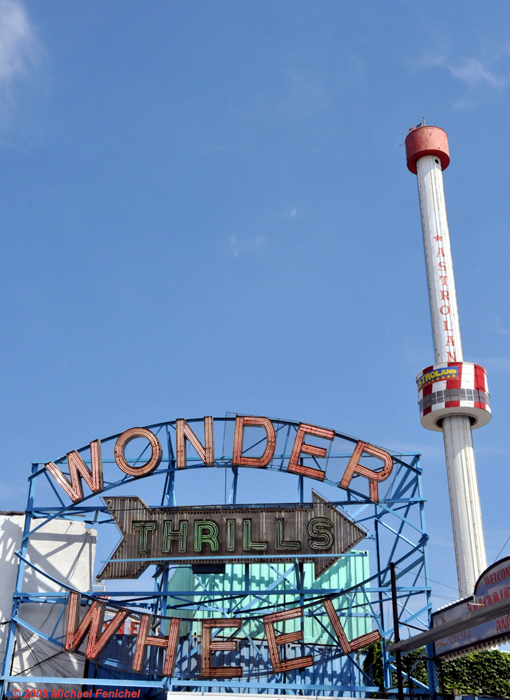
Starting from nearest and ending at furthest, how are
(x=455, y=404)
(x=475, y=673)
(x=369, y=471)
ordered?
(x=369, y=471)
(x=475, y=673)
(x=455, y=404)

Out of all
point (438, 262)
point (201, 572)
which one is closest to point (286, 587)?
point (201, 572)

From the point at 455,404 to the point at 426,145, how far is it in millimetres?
26404

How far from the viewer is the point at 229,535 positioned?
34594 millimetres

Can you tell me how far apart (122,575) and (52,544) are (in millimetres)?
5312

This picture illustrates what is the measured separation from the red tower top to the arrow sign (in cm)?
4540

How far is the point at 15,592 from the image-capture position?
33969 mm

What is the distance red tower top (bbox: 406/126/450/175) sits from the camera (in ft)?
232

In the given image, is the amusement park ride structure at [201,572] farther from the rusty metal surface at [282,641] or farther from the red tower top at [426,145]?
the red tower top at [426,145]

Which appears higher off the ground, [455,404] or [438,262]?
[438,262]

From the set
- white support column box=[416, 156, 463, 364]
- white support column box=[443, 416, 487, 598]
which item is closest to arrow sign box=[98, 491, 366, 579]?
white support column box=[443, 416, 487, 598]

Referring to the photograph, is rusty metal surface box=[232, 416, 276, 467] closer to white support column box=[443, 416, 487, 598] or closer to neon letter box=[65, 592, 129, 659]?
neon letter box=[65, 592, 129, 659]

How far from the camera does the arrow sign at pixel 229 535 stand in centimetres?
3412

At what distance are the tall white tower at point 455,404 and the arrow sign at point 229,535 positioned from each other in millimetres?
24281

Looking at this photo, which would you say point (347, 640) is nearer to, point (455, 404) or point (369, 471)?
point (369, 471)
